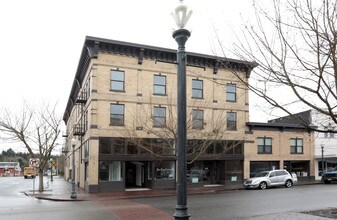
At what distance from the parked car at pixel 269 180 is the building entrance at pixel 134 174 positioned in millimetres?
8625

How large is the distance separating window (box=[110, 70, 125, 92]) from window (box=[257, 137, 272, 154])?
14.7 m

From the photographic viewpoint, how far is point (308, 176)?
38438 mm

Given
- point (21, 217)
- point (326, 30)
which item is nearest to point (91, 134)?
point (21, 217)

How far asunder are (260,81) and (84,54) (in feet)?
80.5

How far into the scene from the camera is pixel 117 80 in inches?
1173

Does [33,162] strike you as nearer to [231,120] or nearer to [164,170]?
Result: [164,170]

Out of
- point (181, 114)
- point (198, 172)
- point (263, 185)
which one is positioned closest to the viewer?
point (181, 114)

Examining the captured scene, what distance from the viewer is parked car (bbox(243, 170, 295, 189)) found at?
29.3 meters

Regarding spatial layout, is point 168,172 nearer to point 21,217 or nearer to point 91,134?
point 91,134

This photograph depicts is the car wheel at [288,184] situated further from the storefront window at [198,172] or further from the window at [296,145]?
the window at [296,145]

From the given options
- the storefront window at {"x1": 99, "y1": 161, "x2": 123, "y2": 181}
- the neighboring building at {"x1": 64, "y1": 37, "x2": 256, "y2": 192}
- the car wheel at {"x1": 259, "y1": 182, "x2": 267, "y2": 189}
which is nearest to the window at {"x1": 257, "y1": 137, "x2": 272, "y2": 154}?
the neighboring building at {"x1": 64, "y1": 37, "x2": 256, "y2": 192}

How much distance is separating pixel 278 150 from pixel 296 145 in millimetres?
2556

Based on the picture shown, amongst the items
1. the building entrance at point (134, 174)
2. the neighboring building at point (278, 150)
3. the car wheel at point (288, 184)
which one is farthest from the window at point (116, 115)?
the car wheel at point (288, 184)

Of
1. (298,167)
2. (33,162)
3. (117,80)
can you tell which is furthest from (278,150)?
(33,162)
